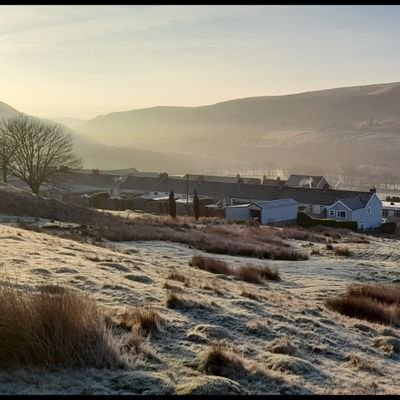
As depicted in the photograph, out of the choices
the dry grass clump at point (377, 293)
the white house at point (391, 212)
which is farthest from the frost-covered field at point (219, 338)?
the white house at point (391, 212)

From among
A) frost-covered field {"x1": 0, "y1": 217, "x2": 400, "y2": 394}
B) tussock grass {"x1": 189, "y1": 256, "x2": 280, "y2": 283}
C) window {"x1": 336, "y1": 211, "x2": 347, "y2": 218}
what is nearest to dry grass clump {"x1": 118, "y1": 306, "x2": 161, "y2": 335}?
frost-covered field {"x1": 0, "y1": 217, "x2": 400, "y2": 394}

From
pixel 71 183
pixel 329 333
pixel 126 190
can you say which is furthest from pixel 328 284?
pixel 71 183

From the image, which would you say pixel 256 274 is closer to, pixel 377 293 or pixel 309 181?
pixel 377 293

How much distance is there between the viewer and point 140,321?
7.77 m

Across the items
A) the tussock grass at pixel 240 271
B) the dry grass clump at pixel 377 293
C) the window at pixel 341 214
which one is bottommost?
the window at pixel 341 214

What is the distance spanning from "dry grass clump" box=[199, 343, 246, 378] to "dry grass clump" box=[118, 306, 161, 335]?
3.56 ft

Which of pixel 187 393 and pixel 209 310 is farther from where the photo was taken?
pixel 209 310

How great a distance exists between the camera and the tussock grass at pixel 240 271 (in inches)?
667

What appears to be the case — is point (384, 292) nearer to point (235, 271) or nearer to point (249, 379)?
point (235, 271)

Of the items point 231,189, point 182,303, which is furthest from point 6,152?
point 182,303

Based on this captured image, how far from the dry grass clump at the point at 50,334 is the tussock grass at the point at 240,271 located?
35.1ft

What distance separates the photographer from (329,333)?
10227mm

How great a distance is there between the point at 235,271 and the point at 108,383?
40.6ft

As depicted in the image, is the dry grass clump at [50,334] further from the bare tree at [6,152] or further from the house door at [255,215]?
the house door at [255,215]
